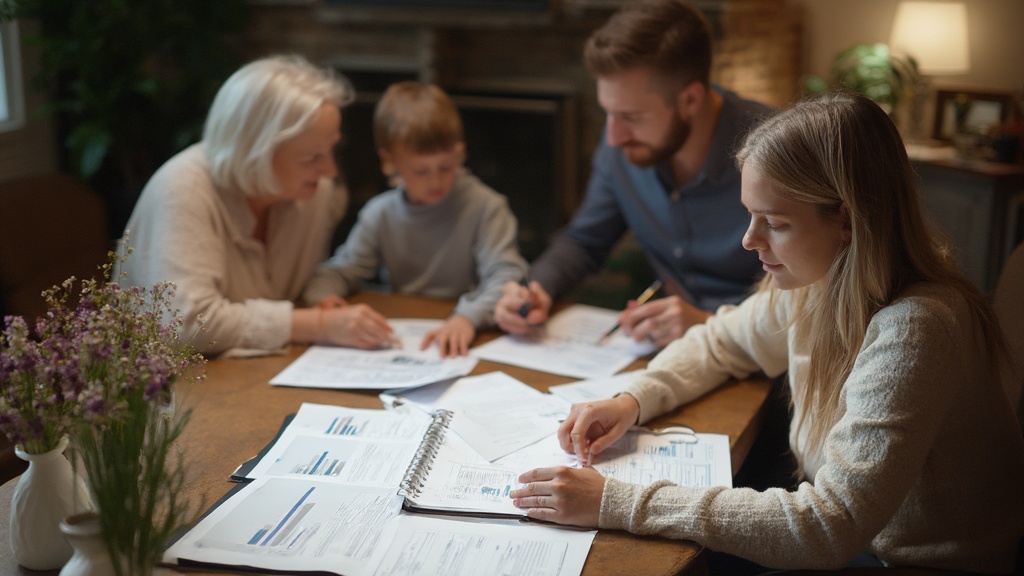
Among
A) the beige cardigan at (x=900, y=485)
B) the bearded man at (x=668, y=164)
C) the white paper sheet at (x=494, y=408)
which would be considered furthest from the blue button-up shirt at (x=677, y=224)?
the beige cardigan at (x=900, y=485)

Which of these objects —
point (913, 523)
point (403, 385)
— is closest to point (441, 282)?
point (403, 385)

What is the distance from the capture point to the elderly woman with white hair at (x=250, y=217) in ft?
5.78

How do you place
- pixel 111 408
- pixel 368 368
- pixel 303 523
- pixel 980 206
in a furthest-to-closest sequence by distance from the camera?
pixel 980 206, pixel 368 368, pixel 303 523, pixel 111 408

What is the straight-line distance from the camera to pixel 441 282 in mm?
2258

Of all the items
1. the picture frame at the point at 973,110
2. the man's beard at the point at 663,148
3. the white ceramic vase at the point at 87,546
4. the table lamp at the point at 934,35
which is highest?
the table lamp at the point at 934,35

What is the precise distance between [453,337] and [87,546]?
923mm

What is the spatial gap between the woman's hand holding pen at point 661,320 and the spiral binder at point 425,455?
0.49 metres

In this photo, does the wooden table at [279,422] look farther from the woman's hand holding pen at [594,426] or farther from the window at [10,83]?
the window at [10,83]

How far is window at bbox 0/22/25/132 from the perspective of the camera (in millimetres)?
3344

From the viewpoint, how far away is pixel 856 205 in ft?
3.85

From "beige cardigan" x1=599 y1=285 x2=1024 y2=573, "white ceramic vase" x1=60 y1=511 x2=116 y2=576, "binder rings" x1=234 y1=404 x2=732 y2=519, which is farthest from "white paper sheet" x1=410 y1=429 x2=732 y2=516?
"white ceramic vase" x1=60 y1=511 x2=116 y2=576

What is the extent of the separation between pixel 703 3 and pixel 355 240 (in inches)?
72.5

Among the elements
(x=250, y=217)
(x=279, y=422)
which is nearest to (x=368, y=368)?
(x=279, y=422)

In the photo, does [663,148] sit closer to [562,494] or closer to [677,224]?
[677,224]
